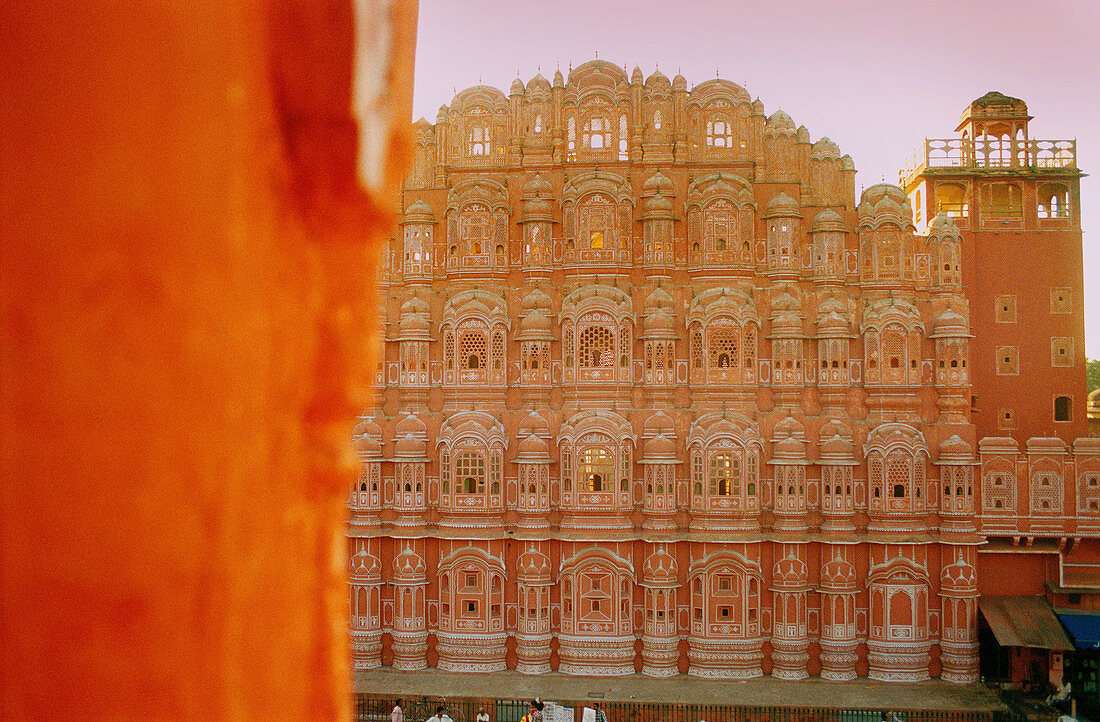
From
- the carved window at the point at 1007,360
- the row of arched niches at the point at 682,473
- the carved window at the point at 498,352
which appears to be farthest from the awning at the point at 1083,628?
the carved window at the point at 498,352

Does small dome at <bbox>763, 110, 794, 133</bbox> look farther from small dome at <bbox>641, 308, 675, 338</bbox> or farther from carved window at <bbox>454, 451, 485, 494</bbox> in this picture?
carved window at <bbox>454, 451, 485, 494</bbox>

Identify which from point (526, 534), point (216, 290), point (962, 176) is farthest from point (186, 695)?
point (962, 176)

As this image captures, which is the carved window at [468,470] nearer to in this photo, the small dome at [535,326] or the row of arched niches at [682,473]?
the row of arched niches at [682,473]

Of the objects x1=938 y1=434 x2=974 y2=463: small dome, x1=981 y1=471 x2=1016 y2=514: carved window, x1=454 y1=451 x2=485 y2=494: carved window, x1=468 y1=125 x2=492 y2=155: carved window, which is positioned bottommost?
x1=981 y1=471 x2=1016 y2=514: carved window

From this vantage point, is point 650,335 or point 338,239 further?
point 650,335

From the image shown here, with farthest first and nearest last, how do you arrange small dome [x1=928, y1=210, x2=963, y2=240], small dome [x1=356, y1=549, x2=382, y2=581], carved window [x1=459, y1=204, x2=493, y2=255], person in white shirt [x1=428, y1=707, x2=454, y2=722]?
carved window [x1=459, y1=204, x2=493, y2=255] < small dome [x1=928, y1=210, x2=963, y2=240] < small dome [x1=356, y1=549, x2=382, y2=581] < person in white shirt [x1=428, y1=707, x2=454, y2=722]

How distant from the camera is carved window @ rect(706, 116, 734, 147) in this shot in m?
20.3

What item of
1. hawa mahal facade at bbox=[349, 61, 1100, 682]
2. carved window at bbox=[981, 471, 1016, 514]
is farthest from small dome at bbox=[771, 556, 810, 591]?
carved window at bbox=[981, 471, 1016, 514]

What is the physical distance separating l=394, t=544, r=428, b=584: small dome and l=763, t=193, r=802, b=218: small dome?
440 inches

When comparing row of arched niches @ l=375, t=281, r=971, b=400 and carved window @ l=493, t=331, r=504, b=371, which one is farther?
carved window @ l=493, t=331, r=504, b=371

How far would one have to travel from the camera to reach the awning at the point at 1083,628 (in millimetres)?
17547

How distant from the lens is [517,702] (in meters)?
16.5

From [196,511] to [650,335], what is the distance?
60.8 feet

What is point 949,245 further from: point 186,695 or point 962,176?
point 186,695
